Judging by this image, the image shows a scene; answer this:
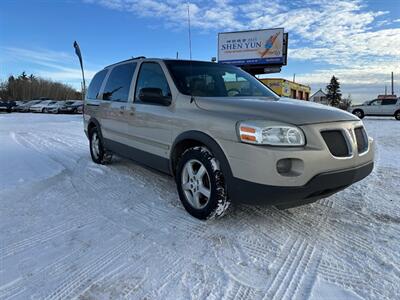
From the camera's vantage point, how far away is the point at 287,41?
28891 millimetres

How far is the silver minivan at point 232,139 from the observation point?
293 cm

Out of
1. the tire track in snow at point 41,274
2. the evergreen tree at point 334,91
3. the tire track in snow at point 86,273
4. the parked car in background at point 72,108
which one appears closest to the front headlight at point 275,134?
the tire track in snow at point 86,273

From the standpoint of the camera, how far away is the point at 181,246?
2994 mm

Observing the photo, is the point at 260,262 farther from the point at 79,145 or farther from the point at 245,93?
the point at 79,145

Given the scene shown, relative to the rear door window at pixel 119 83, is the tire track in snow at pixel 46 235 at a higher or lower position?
lower

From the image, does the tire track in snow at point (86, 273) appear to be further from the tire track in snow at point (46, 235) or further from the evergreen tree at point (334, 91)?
the evergreen tree at point (334, 91)

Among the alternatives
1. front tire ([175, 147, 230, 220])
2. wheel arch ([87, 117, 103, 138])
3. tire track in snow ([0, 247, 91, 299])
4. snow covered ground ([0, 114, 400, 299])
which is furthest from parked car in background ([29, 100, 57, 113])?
tire track in snow ([0, 247, 91, 299])

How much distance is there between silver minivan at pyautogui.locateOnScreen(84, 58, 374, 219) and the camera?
2.93 m

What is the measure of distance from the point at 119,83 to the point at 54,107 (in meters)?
33.2

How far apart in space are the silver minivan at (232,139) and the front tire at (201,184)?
1 cm

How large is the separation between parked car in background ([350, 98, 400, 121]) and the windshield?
945 inches

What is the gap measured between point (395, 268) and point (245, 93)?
101 inches

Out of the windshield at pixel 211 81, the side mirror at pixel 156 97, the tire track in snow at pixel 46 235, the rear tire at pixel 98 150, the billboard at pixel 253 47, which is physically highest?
the billboard at pixel 253 47

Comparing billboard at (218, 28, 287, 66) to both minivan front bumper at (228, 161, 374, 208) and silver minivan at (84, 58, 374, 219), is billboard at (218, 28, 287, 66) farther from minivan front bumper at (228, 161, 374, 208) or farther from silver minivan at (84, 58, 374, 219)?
minivan front bumper at (228, 161, 374, 208)
